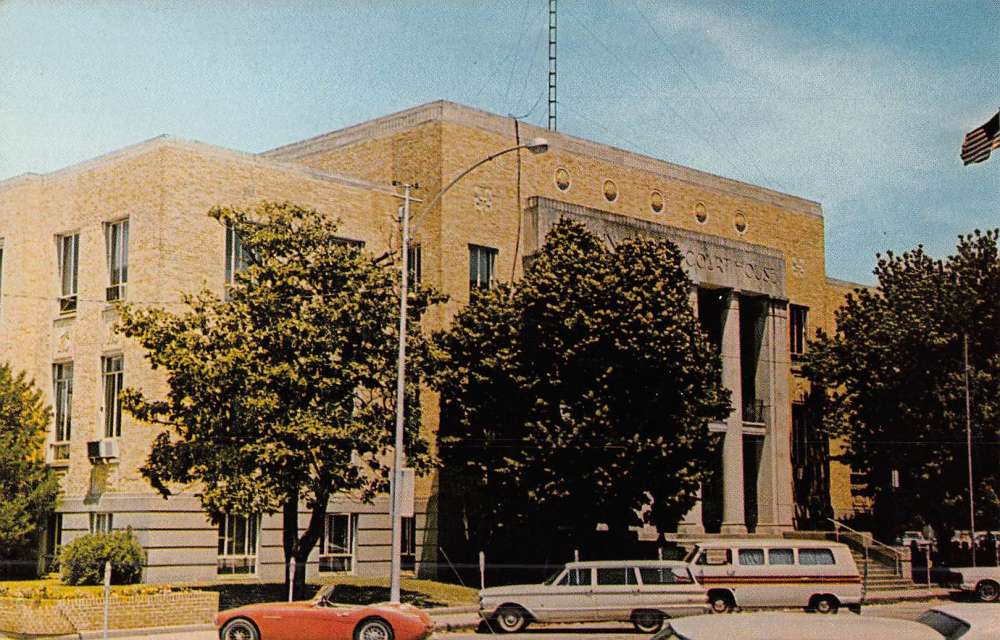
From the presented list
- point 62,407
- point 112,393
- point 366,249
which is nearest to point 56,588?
point 112,393

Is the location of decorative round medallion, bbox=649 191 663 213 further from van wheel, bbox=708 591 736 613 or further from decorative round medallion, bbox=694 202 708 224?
van wheel, bbox=708 591 736 613

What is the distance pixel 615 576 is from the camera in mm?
29250

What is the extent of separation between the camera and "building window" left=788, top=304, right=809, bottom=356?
58.3 meters

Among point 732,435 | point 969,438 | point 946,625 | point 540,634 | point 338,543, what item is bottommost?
point 540,634

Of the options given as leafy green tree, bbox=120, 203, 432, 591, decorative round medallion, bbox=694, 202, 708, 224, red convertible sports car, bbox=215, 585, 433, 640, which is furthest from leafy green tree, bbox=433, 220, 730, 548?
decorative round medallion, bbox=694, 202, 708, 224

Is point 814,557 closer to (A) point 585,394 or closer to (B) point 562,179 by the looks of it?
(A) point 585,394

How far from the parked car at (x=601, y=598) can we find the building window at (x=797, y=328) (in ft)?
99.6

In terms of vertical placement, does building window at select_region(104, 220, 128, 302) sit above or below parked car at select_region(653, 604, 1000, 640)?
above

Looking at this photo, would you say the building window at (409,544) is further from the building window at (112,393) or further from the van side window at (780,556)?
the van side window at (780,556)

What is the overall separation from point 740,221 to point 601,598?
30.0 metres

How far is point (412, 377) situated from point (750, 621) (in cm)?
2358

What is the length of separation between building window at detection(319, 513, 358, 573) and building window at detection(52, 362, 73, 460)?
815 centimetres

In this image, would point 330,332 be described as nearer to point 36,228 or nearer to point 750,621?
point 36,228

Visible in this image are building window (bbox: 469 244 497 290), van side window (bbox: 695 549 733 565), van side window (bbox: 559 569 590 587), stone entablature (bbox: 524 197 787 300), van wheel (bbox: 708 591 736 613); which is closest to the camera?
van side window (bbox: 559 569 590 587)
